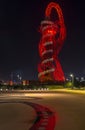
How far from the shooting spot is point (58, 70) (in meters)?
126

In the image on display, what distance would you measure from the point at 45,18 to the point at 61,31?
13.6 metres

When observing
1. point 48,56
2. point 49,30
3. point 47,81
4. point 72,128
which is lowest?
point 72,128

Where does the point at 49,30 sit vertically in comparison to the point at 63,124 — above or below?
above

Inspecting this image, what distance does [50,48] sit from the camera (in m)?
129

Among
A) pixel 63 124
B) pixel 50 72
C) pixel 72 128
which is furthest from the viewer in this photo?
pixel 50 72

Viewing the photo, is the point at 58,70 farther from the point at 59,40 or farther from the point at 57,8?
the point at 57,8

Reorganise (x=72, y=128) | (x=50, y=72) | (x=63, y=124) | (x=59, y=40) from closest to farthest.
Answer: (x=72, y=128) → (x=63, y=124) → (x=59, y=40) → (x=50, y=72)

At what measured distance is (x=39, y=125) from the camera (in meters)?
16.9

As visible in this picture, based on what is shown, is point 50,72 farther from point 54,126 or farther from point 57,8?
point 54,126

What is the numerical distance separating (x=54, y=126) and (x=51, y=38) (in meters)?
113

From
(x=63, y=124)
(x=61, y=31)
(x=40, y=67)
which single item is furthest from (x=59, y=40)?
(x=63, y=124)

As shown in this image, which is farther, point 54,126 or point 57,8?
point 57,8

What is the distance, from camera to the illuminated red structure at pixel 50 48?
124850 mm

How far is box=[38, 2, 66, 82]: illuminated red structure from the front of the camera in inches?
4915
